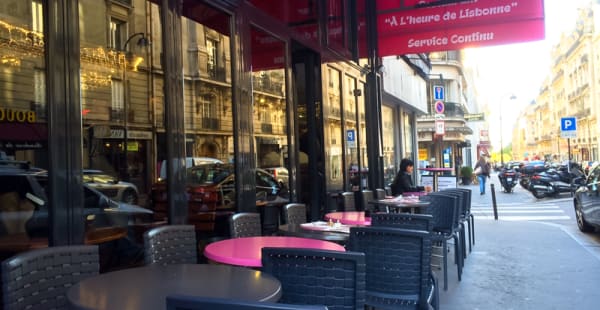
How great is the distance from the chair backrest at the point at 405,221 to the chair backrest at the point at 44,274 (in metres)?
2.30

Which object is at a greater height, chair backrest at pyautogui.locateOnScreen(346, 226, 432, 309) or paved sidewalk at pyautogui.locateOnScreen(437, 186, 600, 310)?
chair backrest at pyautogui.locateOnScreen(346, 226, 432, 309)

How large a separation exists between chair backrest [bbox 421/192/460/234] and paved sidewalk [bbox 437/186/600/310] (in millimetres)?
627

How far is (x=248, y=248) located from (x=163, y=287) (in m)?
1.18

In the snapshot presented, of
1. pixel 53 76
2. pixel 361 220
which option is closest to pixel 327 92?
pixel 361 220

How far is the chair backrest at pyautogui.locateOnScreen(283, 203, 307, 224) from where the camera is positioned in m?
5.53

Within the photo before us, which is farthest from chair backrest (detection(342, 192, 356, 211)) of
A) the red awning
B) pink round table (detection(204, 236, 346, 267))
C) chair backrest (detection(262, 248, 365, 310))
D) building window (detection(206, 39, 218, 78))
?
chair backrest (detection(262, 248, 365, 310))

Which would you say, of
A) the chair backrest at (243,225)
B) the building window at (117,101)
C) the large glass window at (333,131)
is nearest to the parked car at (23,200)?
the building window at (117,101)

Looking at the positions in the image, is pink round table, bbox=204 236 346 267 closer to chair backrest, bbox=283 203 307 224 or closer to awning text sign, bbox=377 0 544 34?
chair backrest, bbox=283 203 307 224

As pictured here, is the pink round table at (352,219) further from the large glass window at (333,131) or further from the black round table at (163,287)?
the large glass window at (333,131)

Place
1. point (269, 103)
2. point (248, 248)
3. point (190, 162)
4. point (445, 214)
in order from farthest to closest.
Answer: point (269, 103) < point (445, 214) < point (190, 162) < point (248, 248)

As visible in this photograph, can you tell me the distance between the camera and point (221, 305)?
1383 mm

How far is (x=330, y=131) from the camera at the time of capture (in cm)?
871

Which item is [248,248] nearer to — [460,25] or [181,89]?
[181,89]

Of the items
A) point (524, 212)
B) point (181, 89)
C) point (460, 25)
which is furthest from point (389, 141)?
point (181, 89)
